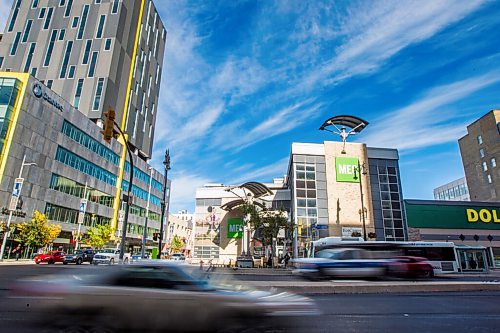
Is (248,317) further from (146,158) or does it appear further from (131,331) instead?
(146,158)

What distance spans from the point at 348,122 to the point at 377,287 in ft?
119

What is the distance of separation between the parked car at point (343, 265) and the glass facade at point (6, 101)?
37.9m

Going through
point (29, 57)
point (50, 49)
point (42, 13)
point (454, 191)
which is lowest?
point (454, 191)

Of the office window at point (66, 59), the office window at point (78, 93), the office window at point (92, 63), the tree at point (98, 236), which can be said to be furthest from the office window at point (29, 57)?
the tree at point (98, 236)

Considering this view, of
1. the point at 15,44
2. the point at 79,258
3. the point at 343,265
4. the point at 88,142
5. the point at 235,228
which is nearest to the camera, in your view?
the point at 343,265

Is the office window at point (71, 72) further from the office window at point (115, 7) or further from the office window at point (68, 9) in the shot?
the office window at point (115, 7)

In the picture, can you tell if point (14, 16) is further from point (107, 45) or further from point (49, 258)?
point (49, 258)

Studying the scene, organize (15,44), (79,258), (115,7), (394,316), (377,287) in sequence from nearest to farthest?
(394,316)
(377,287)
(79,258)
(15,44)
(115,7)

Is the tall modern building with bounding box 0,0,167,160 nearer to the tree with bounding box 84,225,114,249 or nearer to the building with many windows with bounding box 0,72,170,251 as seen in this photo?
the building with many windows with bounding box 0,72,170,251

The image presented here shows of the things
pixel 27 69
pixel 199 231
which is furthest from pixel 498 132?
→ pixel 27 69

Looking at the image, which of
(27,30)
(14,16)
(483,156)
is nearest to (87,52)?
(27,30)

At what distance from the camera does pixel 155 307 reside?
14.1ft

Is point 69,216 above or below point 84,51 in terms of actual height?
below

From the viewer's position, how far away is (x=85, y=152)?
50219mm
